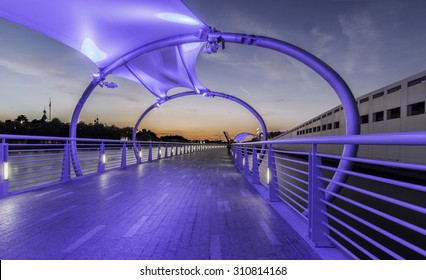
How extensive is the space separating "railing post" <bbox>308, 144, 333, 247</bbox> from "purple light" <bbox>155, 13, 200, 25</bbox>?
8.79 meters

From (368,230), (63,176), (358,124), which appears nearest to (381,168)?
(368,230)

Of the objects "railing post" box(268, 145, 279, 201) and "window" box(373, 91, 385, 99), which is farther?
"window" box(373, 91, 385, 99)

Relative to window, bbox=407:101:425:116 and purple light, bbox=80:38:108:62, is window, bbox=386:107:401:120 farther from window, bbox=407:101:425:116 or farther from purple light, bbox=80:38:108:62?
purple light, bbox=80:38:108:62

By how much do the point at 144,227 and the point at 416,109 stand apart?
25257 millimetres

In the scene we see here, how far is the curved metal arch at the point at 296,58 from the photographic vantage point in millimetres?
7158

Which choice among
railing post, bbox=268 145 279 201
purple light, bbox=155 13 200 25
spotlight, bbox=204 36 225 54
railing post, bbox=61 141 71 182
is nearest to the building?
spotlight, bbox=204 36 225 54

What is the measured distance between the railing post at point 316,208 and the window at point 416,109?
23.0 m

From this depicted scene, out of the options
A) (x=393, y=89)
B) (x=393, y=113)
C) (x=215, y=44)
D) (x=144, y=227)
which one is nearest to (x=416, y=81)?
(x=393, y=89)

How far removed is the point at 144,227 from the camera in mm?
3555

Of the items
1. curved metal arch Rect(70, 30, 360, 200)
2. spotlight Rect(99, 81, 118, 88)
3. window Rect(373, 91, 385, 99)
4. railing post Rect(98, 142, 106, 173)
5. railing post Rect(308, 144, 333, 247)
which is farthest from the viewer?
window Rect(373, 91, 385, 99)

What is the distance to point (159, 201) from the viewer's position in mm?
5199

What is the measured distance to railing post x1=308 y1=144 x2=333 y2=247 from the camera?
291cm

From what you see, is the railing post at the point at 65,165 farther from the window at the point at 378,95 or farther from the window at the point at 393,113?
the window at the point at 378,95
